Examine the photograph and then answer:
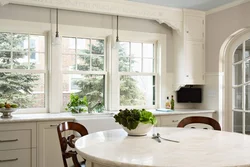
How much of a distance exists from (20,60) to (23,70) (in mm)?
156

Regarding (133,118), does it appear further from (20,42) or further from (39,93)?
(20,42)

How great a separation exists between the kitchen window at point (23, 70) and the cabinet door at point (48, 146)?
62 cm

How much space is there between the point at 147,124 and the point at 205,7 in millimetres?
2963

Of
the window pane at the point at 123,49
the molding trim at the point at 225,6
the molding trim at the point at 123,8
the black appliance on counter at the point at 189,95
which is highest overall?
the molding trim at the point at 225,6

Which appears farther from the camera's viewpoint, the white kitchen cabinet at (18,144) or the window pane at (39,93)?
the window pane at (39,93)

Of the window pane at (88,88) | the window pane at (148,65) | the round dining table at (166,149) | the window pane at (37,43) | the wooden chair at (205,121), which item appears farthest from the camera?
the window pane at (148,65)

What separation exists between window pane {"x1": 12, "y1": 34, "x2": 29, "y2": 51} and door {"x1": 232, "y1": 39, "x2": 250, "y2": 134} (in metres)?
3.30

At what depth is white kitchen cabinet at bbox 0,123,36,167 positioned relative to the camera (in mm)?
3281

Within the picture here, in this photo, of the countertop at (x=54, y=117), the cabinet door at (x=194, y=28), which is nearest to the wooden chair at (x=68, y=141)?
the countertop at (x=54, y=117)

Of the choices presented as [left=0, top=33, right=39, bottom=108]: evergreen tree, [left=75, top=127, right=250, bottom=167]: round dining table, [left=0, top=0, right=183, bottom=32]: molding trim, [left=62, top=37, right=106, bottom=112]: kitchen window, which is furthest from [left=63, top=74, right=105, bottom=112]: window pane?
[left=75, top=127, right=250, bottom=167]: round dining table

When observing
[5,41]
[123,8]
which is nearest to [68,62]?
[5,41]

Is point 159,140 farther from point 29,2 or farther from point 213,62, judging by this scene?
point 213,62

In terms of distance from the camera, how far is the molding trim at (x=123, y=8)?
12.5 ft

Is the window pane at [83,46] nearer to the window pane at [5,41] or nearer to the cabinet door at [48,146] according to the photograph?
the window pane at [5,41]
